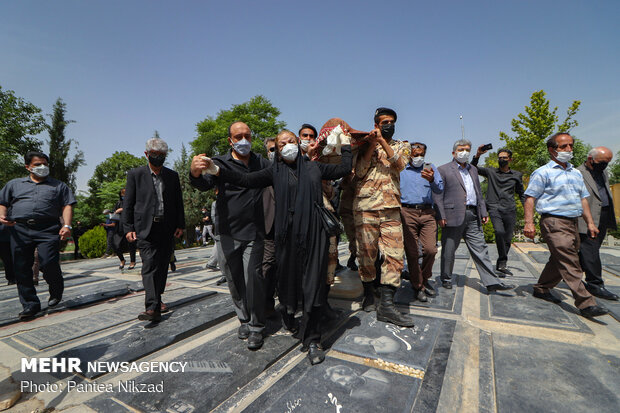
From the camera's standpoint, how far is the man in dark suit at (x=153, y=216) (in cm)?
333

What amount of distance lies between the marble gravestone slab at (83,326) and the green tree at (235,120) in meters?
27.7

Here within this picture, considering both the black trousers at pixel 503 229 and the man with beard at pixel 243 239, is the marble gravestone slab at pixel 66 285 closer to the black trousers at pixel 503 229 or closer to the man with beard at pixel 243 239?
the man with beard at pixel 243 239

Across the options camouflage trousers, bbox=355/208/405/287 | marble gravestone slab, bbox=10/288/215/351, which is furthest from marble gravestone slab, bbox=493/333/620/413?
marble gravestone slab, bbox=10/288/215/351

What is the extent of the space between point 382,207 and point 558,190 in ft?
7.00

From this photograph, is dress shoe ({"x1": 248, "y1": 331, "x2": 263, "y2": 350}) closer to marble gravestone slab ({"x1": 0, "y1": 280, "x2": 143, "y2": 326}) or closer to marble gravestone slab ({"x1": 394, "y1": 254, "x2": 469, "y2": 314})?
marble gravestone slab ({"x1": 394, "y1": 254, "x2": 469, "y2": 314})

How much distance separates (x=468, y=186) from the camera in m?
4.30

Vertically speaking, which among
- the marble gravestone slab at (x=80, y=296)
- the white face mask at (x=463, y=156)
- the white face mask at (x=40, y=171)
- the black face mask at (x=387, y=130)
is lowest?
the marble gravestone slab at (x=80, y=296)

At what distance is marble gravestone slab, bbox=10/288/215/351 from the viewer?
2787 mm

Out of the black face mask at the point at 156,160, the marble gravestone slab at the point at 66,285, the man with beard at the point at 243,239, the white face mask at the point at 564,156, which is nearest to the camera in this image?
the man with beard at the point at 243,239

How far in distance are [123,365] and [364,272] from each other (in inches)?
95.7

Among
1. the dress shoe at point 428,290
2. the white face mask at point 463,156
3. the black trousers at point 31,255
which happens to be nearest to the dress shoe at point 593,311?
the dress shoe at point 428,290

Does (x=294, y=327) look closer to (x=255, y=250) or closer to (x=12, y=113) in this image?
(x=255, y=250)

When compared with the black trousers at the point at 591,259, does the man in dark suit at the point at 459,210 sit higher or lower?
higher

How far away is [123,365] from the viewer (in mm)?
2293
